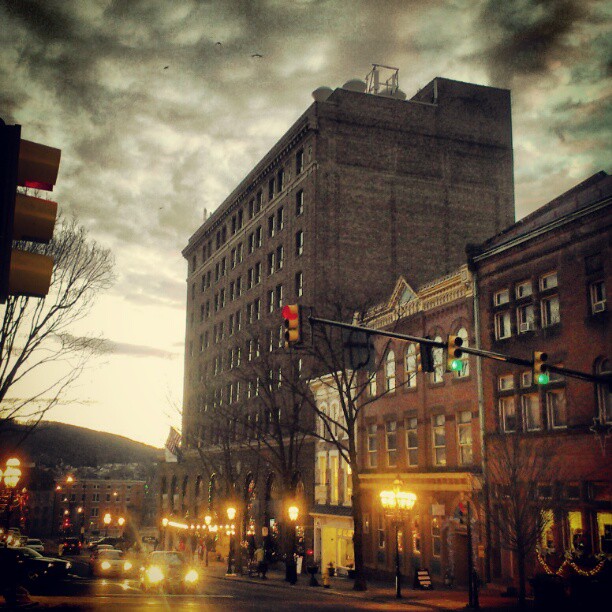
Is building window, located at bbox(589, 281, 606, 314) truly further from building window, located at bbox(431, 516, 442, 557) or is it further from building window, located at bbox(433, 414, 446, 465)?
building window, located at bbox(431, 516, 442, 557)

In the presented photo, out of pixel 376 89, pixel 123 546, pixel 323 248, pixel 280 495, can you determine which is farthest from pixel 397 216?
pixel 123 546

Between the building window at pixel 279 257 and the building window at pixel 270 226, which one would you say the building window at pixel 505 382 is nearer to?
the building window at pixel 279 257

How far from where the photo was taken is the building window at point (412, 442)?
126 ft

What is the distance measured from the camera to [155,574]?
101 ft

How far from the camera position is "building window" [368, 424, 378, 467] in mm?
42781

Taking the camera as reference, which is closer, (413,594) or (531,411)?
(531,411)

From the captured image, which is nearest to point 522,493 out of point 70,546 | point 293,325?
point 293,325

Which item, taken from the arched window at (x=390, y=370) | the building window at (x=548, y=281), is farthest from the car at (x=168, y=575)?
the building window at (x=548, y=281)

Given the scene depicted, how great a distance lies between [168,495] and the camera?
8906 centimetres

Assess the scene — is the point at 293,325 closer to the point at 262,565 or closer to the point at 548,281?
the point at 548,281

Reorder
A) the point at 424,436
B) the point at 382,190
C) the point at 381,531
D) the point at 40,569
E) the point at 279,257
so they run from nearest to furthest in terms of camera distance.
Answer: the point at 40,569 → the point at 424,436 → the point at 381,531 → the point at 382,190 → the point at 279,257

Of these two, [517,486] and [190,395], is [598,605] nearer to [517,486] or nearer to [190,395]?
[517,486]

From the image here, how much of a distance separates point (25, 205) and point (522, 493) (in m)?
27.2

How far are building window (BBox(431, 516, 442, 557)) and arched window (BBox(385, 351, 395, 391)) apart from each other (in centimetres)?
828
